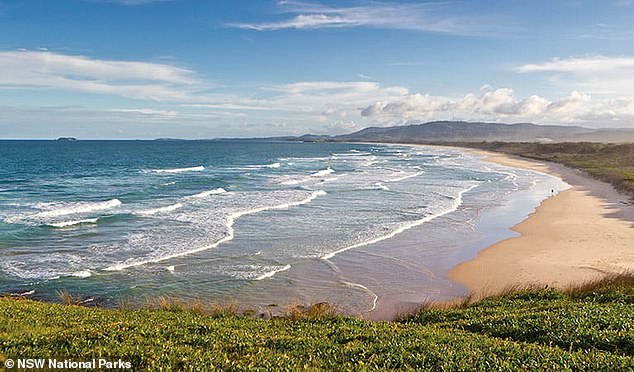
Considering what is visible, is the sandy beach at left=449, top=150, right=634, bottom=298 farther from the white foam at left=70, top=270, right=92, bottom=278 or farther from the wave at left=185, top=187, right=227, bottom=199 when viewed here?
the wave at left=185, top=187, right=227, bottom=199

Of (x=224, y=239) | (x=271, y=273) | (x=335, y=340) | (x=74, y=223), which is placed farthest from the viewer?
(x=74, y=223)

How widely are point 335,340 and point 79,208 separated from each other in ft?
94.0

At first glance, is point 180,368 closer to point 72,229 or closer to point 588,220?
point 72,229

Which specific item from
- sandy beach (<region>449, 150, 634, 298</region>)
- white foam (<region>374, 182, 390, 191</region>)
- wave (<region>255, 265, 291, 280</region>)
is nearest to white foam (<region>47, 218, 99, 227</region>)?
wave (<region>255, 265, 291, 280</region>)

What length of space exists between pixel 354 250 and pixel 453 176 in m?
38.6

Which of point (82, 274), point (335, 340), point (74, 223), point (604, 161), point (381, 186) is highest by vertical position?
point (604, 161)

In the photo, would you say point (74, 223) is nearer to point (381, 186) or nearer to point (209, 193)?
point (209, 193)

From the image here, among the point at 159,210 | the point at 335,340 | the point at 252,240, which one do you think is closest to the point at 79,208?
the point at 159,210

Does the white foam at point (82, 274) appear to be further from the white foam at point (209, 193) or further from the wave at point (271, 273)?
the white foam at point (209, 193)

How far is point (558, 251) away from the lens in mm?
21594

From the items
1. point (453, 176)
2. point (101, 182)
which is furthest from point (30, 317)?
point (453, 176)

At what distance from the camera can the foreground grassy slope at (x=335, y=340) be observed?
6852mm

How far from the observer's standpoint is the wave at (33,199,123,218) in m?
30.2

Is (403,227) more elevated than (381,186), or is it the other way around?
(381,186)
